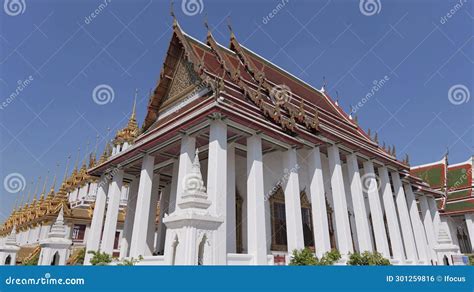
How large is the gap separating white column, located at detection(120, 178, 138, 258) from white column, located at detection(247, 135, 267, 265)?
629 centimetres

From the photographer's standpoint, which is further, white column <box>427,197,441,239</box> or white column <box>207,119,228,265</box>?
white column <box>427,197,441,239</box>

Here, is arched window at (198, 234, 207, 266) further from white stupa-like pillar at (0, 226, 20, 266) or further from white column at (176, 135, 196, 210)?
white stupa-like pillar at (0, 226, 20, 266)

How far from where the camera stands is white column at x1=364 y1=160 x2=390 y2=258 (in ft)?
39.2

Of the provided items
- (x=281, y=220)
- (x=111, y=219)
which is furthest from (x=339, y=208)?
(x=111, y=219)

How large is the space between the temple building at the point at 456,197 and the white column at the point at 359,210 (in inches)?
455

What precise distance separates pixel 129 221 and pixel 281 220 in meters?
6.32

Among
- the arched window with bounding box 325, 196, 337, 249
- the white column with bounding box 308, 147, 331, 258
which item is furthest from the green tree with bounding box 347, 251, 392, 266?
the arched window with bounding box 325, 196, 337, 249

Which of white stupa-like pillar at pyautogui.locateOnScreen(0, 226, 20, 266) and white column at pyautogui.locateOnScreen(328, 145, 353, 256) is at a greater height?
white column at pyautogui.locateOnScreen(328, 145, 353, 256)

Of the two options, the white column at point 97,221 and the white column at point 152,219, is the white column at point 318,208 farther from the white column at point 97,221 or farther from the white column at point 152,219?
the white column at point 97,221

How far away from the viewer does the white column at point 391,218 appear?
12.5 meters

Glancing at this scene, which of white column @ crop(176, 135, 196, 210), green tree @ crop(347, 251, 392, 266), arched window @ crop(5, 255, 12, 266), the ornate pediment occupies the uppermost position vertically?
the ornate pediment

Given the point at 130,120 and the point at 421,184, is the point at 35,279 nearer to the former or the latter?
the point at 421,184

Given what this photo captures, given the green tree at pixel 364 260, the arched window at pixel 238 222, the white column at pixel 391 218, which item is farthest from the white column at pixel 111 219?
the white column at pixel 391 218

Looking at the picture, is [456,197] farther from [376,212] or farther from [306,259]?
[306,259]
